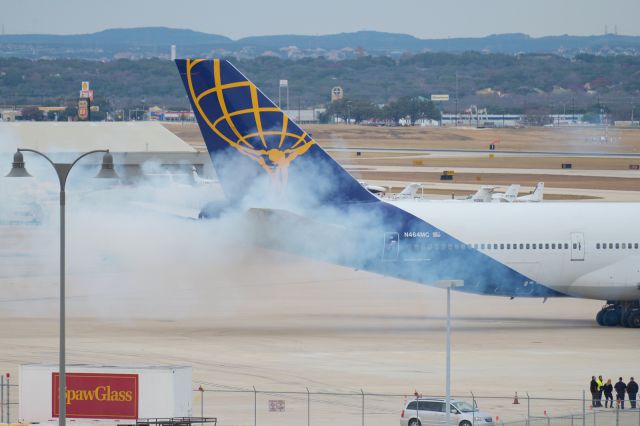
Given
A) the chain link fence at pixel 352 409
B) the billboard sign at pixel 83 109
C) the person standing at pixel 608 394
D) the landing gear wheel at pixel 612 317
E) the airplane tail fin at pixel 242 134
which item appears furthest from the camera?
the billboard sign at pixel 83 109

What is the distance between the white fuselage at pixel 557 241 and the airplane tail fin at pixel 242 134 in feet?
15.1

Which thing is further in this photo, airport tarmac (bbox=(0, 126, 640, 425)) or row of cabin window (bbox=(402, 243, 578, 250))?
row of cabin window (bbox=(402, 243, 578, 250))

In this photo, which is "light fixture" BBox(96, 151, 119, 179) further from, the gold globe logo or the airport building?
the airport building

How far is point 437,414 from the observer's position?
3475cm

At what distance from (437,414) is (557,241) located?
59.0ft

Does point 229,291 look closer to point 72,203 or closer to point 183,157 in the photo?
point 72,203

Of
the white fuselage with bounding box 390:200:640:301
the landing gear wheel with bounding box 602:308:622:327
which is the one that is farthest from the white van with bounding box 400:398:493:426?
the landing gear wheel with bounding box 602:308:622:327

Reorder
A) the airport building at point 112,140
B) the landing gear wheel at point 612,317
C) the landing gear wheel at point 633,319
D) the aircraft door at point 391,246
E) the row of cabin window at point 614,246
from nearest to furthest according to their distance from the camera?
the aircraft door at point 391,246, the row of cabin window at point 614,246, the landing gear wheel at point 633,319, the landing gear wheel at point 612,317, the airport building at point 112,140

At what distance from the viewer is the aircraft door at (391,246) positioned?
50031 millimetres

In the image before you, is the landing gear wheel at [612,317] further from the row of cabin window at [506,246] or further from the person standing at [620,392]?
the person standing at [620,392]

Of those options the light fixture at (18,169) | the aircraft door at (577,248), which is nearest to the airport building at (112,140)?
the aircraft door at (577,248)

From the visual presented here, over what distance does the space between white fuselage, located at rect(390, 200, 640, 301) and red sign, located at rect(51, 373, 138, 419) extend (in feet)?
65.6

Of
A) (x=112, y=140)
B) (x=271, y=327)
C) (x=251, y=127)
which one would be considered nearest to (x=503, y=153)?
(x=112, y=140)

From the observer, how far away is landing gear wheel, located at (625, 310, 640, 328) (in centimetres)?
5219
